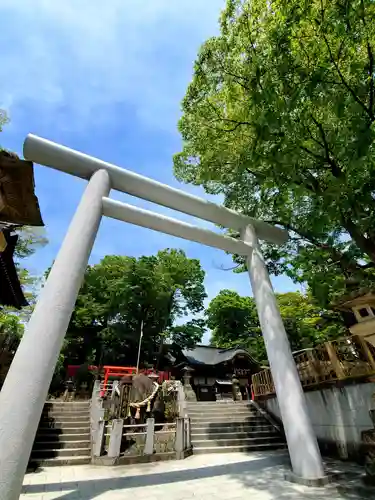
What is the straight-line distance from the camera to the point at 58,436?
7.56 m

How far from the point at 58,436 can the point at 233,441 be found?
5.11 meters

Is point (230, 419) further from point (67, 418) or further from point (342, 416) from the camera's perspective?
point (67, 418)

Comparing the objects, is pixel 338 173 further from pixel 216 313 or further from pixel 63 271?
pixel 216 313

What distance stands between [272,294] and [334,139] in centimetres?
343

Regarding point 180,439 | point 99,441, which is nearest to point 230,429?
point 180,439

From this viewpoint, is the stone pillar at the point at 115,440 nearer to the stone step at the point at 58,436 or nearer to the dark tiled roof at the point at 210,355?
the stone step at the point at 58,436

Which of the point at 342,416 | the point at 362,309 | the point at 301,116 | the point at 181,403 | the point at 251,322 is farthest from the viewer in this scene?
the point at 251,322

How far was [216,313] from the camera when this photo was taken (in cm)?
3416

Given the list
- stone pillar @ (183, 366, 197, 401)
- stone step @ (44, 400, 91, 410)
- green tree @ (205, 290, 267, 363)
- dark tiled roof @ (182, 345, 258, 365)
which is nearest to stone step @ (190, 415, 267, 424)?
stone step @ (44, 400, 91, 410)

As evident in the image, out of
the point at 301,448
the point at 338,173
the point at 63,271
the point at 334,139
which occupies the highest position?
the point at 334,139

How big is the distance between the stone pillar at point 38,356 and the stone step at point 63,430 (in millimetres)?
5675

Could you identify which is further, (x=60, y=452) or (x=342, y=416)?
(x=60, y=452)

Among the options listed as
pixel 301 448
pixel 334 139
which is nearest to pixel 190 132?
pixel 334 139

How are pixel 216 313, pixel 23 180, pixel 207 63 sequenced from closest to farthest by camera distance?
pixel 23 180 < pixel 207 63 < pixel 216 313
